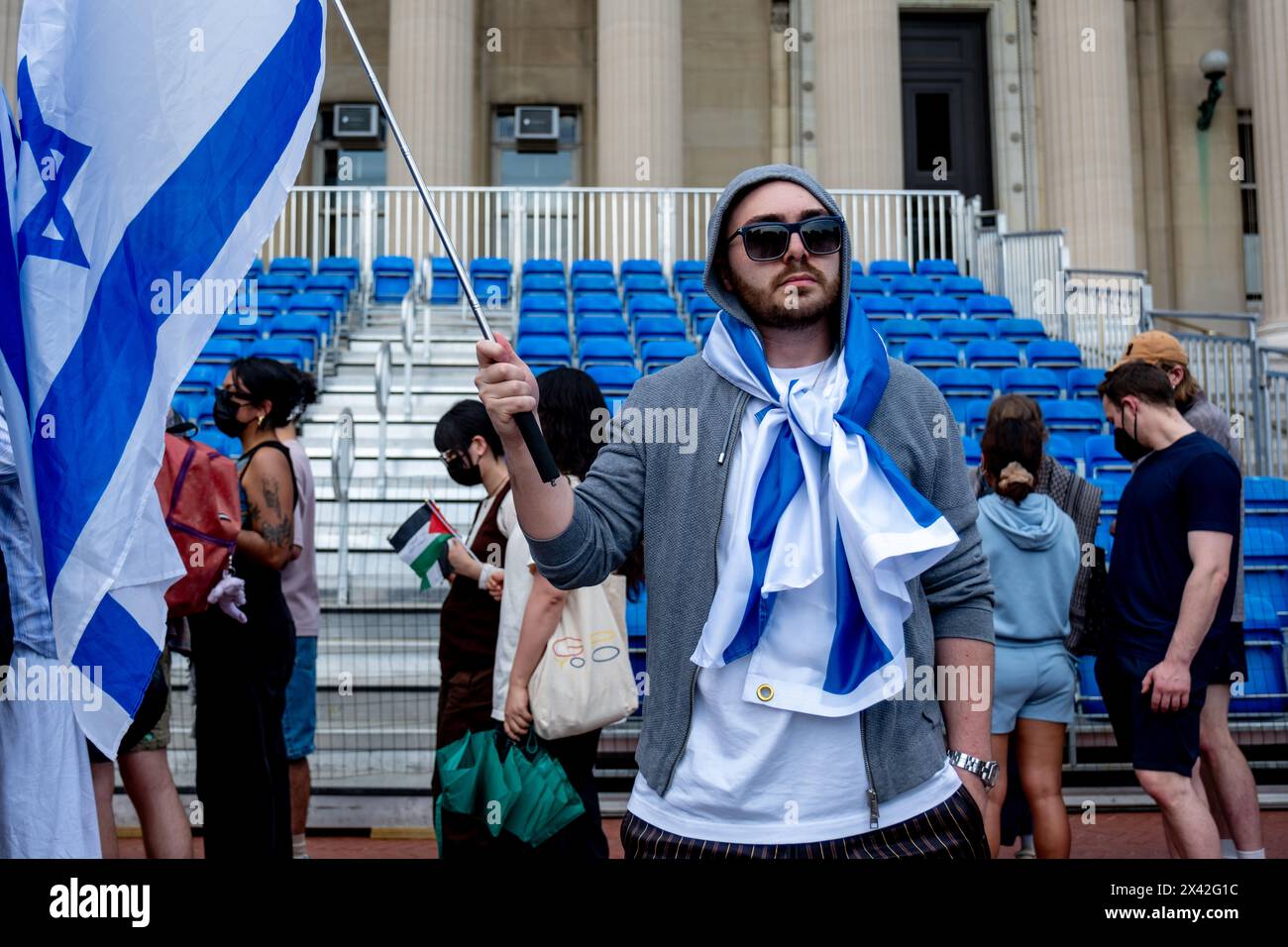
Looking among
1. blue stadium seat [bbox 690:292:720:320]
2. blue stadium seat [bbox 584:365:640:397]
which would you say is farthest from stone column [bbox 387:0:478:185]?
blue stadium seat [bbox 584:365:640:397]

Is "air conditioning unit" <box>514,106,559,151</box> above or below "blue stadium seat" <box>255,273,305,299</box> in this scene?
above

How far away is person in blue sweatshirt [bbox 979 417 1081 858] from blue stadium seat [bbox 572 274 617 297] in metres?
10.2

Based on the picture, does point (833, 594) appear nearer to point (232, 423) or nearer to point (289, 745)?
point (232, 423)

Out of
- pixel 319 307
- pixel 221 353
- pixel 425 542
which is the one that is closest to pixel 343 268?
pixel 319 307

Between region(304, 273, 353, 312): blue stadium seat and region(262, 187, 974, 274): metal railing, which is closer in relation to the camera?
region(304, 273, 353, 312): blue stadium seat

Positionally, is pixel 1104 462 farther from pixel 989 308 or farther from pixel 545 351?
pixel 545 351

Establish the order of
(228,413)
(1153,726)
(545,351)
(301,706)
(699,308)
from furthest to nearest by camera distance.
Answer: (699,308) → (545,351) → (301,706) → (228,413) → (1153,726)

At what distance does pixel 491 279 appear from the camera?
51.6 feet

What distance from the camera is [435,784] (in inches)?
180

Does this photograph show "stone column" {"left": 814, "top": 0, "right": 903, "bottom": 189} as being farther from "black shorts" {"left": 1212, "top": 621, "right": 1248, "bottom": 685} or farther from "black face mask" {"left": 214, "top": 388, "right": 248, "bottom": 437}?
"black face mask" {"left": 214, "top": 388, "right": 248, "bottom": 437}

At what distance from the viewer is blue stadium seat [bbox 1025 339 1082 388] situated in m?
13.2

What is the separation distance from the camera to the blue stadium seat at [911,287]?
15.2 m

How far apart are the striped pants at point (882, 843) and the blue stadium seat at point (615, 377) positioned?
8786 mm

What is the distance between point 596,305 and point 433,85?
5306 millimetres
